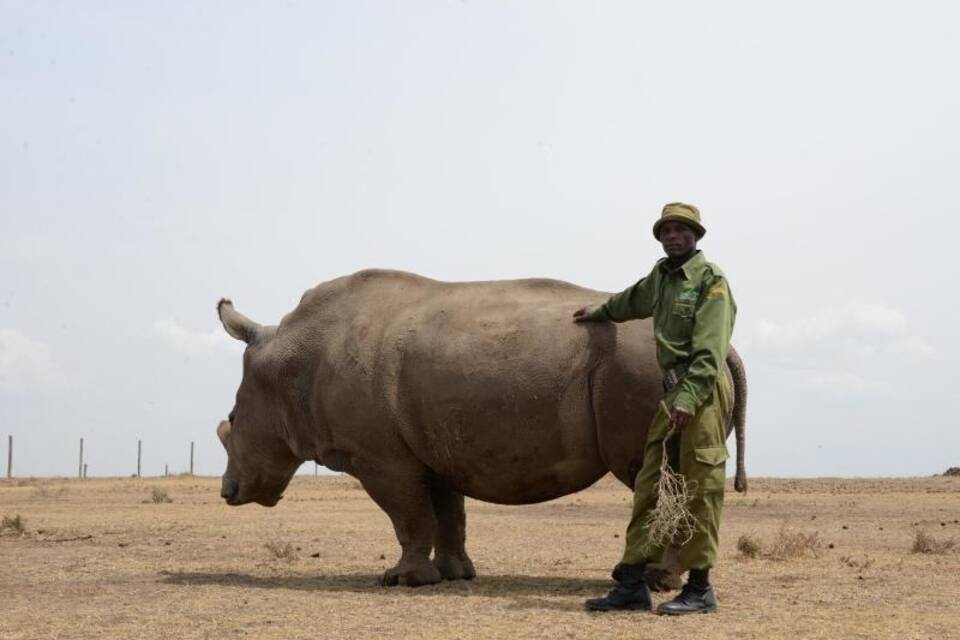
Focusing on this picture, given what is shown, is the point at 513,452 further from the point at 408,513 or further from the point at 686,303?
the point at 686,303

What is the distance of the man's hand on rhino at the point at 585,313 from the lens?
8330 mm

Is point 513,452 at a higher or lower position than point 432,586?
higher

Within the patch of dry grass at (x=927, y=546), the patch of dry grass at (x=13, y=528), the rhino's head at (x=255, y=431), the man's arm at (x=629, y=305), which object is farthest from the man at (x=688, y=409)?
the patch of dry grass at (x=13, y=528)

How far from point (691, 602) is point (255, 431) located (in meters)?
4.29

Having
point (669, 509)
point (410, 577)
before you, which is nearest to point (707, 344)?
point (669, 509)

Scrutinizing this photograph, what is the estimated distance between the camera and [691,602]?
7.25 m

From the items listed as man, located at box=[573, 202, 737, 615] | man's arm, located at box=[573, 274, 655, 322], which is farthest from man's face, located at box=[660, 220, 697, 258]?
man's arm, located at box=[573, 274, 655, 322]

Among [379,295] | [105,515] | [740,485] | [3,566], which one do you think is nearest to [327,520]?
[105,515]

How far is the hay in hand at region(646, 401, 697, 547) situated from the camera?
7.20m

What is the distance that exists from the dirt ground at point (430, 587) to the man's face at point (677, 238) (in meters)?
2.16

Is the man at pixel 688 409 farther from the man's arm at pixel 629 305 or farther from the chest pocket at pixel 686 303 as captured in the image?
the man's arm at pixel 629 305

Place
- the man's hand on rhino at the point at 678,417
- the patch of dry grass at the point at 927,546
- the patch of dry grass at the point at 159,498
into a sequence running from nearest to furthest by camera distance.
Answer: the man's hand on rhino at the point at 678,417, the patch of dry grass at the point at 927,546, the patch of dry grass at the point at 159,498

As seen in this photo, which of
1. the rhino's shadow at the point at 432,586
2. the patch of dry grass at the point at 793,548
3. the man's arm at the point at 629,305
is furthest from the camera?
the patch of dry grass at the point at 793,548

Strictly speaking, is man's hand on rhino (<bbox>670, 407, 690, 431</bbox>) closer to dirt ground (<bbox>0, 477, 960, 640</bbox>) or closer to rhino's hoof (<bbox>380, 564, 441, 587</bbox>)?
dirt ground (<bbox>0, 477, 960, 640</bbox>)
